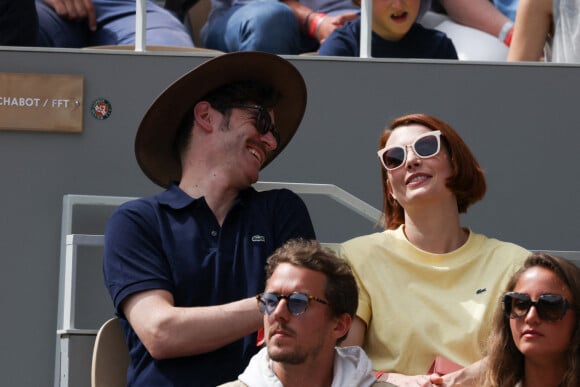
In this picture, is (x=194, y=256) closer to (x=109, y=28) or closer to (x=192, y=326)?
(x=192, y=326)

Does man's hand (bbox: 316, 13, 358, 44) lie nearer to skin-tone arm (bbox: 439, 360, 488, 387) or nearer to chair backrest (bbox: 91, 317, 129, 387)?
chair backrest (bbox: 91, 317, 129, 387)

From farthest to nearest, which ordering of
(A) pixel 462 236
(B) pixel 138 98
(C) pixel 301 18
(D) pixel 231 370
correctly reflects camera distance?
1. (C) pixel 301 18
2. (B) pixel 138 98
3. (A) pixel 462 236
4. (D) pixel 231 370

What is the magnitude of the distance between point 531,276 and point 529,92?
8.47 feet

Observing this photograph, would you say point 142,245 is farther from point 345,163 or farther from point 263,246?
point 345,163

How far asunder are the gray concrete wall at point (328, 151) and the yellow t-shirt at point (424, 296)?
1741mm

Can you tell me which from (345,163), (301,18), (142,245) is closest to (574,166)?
(345,163)

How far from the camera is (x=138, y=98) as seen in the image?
267 inches

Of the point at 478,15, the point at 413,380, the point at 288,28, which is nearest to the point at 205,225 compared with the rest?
the point at 413,380

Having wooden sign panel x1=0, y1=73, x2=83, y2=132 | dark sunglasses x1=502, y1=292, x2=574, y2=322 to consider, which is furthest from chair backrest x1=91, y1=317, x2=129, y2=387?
wooden sign panel x1=0, y1=73, x2=83, y2=132

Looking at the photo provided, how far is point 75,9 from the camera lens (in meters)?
7.26

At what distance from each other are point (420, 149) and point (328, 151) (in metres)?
1.68

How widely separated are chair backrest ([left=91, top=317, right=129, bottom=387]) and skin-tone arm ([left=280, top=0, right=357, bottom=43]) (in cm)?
290

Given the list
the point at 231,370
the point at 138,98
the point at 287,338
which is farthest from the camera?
the point at 138,98

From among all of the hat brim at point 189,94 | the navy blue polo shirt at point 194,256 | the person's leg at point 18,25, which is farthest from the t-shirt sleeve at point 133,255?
the person's leg at point 18,25
